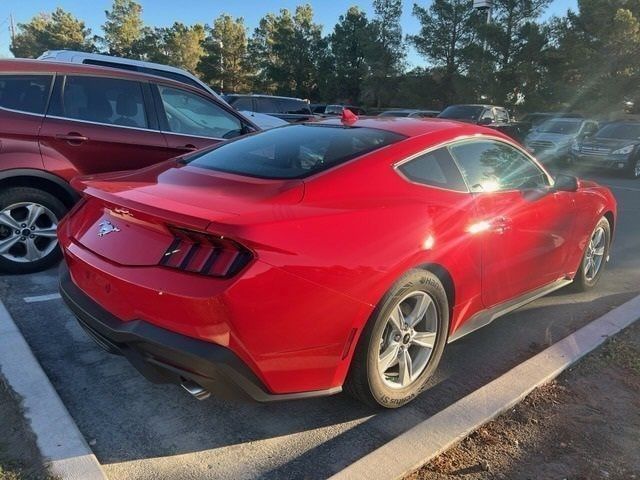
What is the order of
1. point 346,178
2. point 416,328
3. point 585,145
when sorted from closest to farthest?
1. point 346,178
2. point 416,328
3. point 585,145

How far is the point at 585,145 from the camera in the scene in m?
16.0

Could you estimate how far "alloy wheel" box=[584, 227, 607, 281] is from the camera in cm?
501

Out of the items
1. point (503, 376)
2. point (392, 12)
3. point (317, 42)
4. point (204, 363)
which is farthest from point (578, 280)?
point (317, 42)

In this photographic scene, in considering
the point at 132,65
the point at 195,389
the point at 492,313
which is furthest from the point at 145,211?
the point at 132,65

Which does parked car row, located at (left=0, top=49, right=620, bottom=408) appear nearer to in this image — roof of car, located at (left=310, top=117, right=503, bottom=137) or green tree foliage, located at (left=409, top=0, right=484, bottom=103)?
roof of car, located at (left=310, top=117, right=503, bottom=137)

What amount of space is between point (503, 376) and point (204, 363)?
1882 mm

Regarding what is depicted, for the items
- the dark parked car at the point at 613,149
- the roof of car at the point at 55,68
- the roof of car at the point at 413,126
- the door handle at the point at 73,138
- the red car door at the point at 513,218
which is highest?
the roof of car at the point at 55,68

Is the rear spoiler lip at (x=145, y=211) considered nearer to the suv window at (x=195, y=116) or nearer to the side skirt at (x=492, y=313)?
the side skirt at (x=492, y=313)

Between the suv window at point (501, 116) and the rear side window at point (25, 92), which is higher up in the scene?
the rear side window at point (25, 92)

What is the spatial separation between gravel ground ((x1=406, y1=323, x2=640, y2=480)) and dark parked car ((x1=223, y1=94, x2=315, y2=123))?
46.1 ft

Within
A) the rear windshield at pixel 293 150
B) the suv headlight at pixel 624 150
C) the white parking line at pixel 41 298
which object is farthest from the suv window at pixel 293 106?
the rear windshield at pixel 293 150

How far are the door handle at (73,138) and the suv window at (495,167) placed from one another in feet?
10.6

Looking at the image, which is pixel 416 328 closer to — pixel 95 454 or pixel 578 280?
pixel 95 454

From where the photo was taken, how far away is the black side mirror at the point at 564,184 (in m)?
4.25
